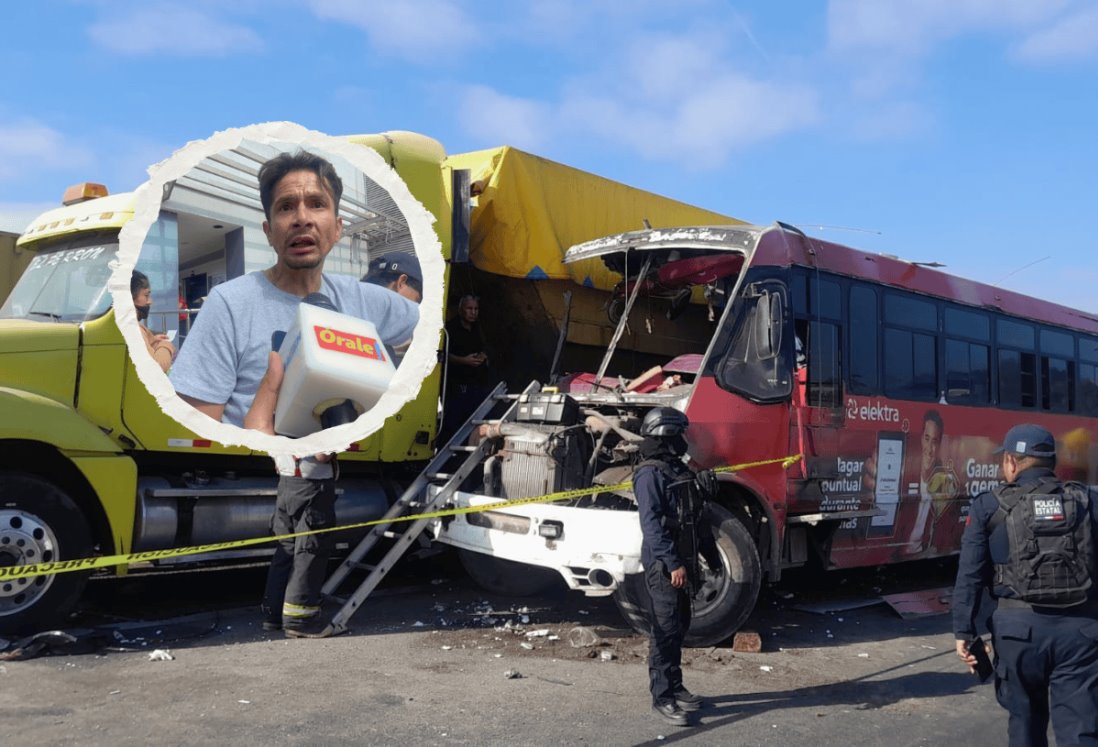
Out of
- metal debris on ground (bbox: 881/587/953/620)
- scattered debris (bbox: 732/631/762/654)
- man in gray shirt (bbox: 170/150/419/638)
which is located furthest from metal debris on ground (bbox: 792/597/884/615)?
man in gray shirt (bbox: 170/150/419/638)

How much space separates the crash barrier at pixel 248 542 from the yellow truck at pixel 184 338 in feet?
0.88

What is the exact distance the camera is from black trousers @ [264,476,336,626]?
623cm

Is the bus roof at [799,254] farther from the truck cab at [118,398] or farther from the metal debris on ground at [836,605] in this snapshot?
the metal debris on ground at [836,605]

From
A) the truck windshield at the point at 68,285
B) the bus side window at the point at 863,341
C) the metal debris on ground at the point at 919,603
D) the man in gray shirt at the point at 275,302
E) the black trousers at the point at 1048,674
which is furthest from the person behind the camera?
the metal debris on ground at the point at 919,603

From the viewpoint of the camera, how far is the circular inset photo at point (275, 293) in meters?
5.08

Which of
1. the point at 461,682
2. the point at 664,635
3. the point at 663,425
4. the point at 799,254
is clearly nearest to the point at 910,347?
the point at 799,254

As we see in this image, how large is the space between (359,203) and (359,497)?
282 cm

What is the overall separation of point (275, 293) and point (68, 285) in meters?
2.25

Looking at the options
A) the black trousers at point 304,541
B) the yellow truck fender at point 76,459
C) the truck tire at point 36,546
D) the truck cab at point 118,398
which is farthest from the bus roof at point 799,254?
the truck tire at point 36,546

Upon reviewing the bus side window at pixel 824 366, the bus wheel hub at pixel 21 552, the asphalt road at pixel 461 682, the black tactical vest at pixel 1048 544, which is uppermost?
the bus side window at pixel 824 366

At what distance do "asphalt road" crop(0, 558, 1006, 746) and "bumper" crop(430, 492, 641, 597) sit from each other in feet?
1.86

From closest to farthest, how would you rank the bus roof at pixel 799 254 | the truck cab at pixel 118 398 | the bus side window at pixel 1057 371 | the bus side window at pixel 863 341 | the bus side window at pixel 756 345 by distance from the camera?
the truck cab at pixel 118 398 → the bus side window at pixel 756 345 → the bus roof at pixel 799 254 → the bus side window at pixel 863 341 → the bus side window at pixel 1057 371

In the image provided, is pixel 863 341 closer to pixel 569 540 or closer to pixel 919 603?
pixel 919 603

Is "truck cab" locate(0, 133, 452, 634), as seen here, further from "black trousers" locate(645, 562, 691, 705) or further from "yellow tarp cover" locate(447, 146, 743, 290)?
"black trousers" locate(645, 562, 691, 705)
